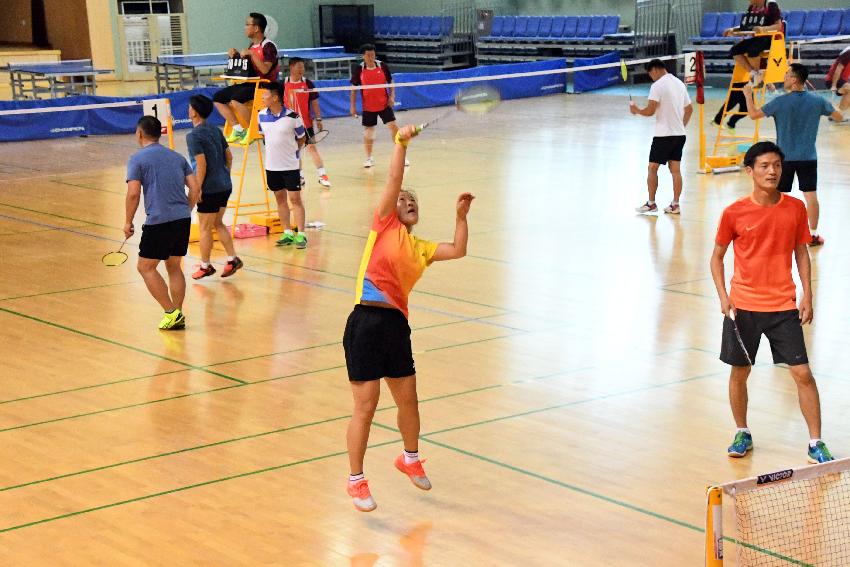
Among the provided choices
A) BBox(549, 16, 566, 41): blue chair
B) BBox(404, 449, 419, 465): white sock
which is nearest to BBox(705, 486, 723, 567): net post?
BBox(404, 449, 419, 465): white sock

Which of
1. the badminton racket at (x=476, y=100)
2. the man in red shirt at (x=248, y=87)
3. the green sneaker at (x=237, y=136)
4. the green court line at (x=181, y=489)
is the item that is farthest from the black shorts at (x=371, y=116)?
the green court line at (x=181, y=489)

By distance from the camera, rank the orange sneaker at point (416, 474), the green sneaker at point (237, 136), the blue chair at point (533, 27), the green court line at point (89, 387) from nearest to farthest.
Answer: the orange sneaker at point (416, 474) < the green court line at point (89, 387) < the green sneaker at point (237, 136) < the blue chair at point (533, 27)

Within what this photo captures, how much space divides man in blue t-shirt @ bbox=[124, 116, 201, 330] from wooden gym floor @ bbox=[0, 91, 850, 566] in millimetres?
435

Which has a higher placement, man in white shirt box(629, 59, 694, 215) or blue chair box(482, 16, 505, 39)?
blue chair box(482, 16, 505, 39)

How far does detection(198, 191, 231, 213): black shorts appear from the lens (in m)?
12.8

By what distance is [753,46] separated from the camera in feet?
65.1

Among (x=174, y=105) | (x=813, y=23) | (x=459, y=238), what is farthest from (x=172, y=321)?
(x=813, y=23)

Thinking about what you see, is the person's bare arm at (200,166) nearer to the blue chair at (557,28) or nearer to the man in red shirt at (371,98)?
the man in red shirt at (371,98)

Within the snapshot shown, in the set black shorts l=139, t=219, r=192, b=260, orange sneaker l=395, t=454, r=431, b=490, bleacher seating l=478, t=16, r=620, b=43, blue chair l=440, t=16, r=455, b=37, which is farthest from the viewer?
blue chair l=440, t=16, r=455, b=37

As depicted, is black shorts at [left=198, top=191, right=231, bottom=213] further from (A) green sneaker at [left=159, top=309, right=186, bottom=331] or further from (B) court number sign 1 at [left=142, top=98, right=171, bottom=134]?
(A) green sneaker at [left=159, top=309, right=186, bottom=331]

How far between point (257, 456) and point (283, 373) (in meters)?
1.93

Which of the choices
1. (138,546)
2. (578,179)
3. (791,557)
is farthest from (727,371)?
(578,179)

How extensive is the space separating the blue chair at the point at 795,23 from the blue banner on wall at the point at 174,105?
6.36 meters

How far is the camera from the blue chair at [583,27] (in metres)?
37.3
